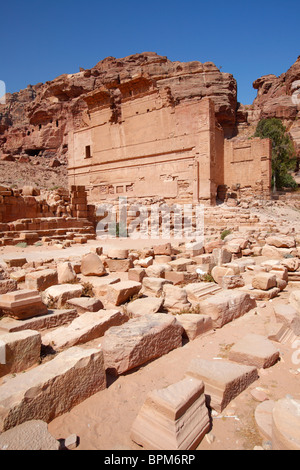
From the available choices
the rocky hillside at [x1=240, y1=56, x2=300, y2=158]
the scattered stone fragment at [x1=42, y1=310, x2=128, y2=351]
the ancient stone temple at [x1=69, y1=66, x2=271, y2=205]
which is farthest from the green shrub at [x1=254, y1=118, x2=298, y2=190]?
the scattered stone fragment at [x1=42, y1=310, x2=128, y2=351]

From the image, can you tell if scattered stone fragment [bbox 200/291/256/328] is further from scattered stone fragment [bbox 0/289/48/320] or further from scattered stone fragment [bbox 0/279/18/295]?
scattered stone fragment [bbox 0/279/18/295]

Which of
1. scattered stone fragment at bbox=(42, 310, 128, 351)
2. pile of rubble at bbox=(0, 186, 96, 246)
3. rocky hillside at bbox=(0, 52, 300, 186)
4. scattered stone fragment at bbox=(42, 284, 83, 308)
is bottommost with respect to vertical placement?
scattered stone fragment at bbox=(42, 310, 128, 351)

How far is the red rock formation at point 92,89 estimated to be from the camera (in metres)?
31.5

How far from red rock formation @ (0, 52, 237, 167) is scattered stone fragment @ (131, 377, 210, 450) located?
33050 millimetres

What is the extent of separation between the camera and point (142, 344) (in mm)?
2873

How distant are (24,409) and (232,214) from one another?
13.7 metres

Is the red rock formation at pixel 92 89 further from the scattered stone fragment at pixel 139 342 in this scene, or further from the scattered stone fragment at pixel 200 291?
the scattered stone fragment at pixel 139 342

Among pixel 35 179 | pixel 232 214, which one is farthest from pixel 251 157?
pixel 35 179

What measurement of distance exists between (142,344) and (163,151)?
54.8 ft

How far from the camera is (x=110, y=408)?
7.52 ft

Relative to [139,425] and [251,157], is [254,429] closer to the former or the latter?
[139,425]

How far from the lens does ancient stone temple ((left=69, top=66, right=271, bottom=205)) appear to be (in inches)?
664

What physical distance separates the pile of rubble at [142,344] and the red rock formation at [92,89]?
30.2m

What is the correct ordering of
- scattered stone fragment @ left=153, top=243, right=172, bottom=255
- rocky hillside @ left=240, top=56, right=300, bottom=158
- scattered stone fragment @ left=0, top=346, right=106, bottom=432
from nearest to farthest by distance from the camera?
scattered stone fragment @ left=0, top=346, right=106, bottom=432, scattered stone fragment @ left=153, top=243, right=172, bottom=255, rocky hillside @ left=240, top=56, right=300, bottom=158
